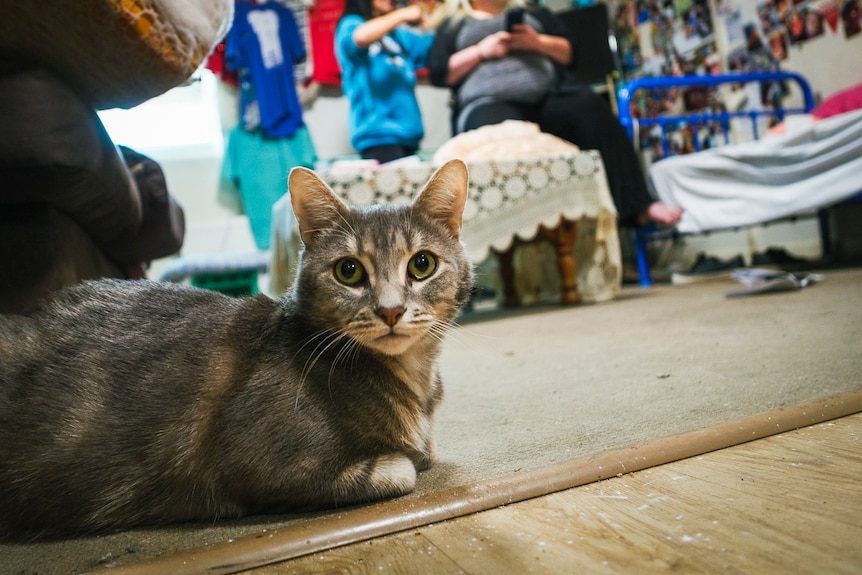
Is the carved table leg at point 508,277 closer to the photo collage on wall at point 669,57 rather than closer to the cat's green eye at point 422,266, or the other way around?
the photo collage on wall at point 669,57

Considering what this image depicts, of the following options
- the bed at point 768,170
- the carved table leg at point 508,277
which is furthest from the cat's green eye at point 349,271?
the carved table leg at point 508,277

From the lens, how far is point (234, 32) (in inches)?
164

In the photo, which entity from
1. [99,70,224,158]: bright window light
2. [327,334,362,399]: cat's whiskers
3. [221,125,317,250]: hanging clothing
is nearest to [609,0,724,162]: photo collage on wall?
[221,125,317,250]: hanging clothing

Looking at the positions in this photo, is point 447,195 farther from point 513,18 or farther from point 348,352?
point 513,18

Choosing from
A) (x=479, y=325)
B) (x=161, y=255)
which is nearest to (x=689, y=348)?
(x=479, y=325)

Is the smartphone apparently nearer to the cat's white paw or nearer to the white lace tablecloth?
the white lace tablecloth

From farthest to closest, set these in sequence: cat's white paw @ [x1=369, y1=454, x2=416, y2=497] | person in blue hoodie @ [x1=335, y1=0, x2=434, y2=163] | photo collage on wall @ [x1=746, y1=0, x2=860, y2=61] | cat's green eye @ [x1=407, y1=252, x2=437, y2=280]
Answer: person in blue hoodie @ [x1=335, y1=0, x2=434, y2=163] < photo collage on wall @ [x1=746, y1=0, x2=860, y2=61] < cat's green eye @ [x1=407, y1=252, x2=437, y2=280] < cat's white paw @ [x1=369, y1=454, x2=416, y2=497]

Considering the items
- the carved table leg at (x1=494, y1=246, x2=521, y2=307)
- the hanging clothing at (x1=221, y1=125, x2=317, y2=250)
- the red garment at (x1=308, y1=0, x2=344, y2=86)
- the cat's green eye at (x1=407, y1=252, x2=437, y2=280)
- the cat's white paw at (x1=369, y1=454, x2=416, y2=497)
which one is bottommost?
the carved table leg at (x1=494, y1=246, x2=521, y2=307)

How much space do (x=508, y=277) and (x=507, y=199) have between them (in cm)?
101

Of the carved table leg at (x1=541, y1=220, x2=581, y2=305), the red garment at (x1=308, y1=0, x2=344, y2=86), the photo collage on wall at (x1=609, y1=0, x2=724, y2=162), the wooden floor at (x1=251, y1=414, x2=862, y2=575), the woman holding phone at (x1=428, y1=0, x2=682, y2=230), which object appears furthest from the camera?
the red garment at (x1=308, y1=0, x2=344, y2=86)

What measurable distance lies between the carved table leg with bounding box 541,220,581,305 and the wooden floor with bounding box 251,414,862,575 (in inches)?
83.6

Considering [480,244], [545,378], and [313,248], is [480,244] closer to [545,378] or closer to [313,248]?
[545,378]

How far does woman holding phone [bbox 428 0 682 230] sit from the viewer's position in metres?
2.97

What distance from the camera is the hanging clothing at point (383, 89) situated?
345 centimetres
